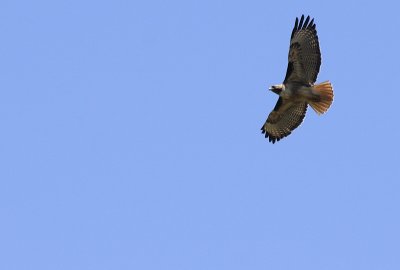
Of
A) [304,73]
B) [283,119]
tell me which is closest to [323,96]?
[304,73]

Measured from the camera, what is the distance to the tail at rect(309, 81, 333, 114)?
23.8 metres

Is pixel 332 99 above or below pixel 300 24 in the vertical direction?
below

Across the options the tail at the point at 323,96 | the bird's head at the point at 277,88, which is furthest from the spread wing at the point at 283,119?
the tail at the point at 323,96

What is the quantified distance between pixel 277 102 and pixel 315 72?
149 centimetres

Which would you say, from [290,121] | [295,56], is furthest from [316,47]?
[290,121]

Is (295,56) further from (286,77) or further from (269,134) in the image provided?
(269,134)

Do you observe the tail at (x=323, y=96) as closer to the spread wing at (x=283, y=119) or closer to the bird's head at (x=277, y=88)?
the bird's head at (x=277, y=88)

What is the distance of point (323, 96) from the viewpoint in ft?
78.5

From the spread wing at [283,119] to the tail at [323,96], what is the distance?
100cm

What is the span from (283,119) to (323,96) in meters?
1.99

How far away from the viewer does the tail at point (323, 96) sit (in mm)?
23766

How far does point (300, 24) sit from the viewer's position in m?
24.4

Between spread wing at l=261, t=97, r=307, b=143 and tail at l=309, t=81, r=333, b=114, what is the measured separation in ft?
3.27

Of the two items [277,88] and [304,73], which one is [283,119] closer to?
[277,88]
